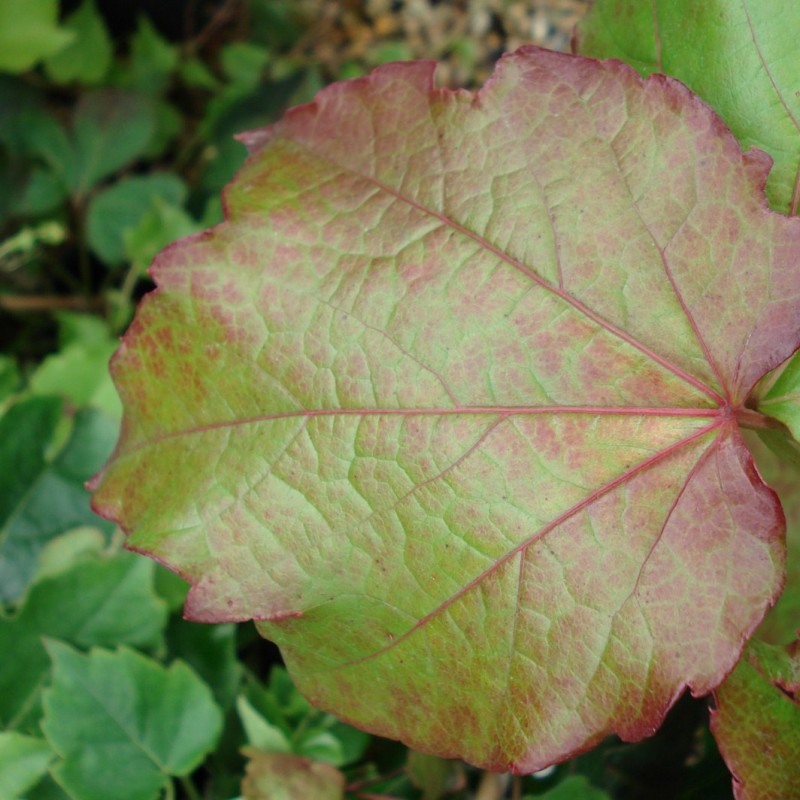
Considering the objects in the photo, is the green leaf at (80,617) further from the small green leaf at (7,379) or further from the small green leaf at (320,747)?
the small green leaf at (7,379)

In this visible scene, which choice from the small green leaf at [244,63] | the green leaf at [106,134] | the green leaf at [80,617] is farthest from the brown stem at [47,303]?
the green leaf at [80,617]

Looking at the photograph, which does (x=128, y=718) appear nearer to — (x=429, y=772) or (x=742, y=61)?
(x=429, y=772)

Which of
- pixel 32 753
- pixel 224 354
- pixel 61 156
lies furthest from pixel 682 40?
pixel 61 156

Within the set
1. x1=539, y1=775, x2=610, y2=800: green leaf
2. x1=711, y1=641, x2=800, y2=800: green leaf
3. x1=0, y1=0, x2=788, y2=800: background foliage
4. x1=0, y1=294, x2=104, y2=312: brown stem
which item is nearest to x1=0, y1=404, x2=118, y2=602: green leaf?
x1=0, y1=0, x2=788, y2=800: background foliage

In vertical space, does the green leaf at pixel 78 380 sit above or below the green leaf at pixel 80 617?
above

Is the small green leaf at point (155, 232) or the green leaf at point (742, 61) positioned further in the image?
the small green leaf at point (155, 232)

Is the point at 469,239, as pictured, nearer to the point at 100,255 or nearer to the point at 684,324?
the point at 684,324

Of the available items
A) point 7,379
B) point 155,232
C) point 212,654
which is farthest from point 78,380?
point 212,654
